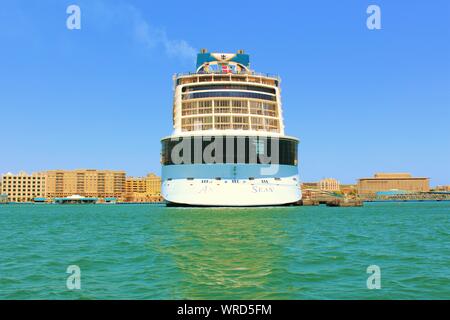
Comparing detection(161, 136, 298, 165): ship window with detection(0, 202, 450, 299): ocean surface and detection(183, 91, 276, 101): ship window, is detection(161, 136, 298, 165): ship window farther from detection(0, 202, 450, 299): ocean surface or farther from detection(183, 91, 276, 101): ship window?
detection(0, 202, 450, 299): ocean surface

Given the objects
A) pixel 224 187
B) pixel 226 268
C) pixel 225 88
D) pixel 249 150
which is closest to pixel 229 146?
pixel 249 150

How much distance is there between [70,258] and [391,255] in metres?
13.1

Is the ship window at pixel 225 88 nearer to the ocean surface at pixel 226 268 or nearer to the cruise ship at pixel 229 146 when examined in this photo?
the cruise ship at pixel 229 146

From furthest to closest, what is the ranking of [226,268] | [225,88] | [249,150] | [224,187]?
[225,88]
[249,150]
[224,187]
[226,268]

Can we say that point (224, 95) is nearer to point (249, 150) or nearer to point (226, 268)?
point (249, 150)

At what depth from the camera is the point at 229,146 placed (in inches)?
2261

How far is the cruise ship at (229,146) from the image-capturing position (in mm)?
54938

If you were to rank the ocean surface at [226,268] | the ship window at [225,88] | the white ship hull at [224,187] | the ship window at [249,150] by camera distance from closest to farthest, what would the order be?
the ocean surface at [226,268] < the white ship hull at [224,187] < the ship window at [249,150] < the ship window at [225,88]

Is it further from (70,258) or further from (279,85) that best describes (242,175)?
(70,258)

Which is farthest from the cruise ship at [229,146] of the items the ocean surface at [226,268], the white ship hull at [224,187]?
the ocean surface at [226,268]

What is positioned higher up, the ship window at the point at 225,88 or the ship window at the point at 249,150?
the ship window at the point at 225,88

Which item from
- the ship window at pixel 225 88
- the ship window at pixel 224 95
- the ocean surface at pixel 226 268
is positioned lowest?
the ocean surface at pixel 226 268

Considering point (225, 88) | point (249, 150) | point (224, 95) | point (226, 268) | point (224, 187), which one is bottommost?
point (226, 268)

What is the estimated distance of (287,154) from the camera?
62.5m
